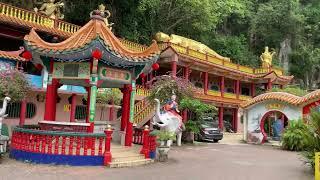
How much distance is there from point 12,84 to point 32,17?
873cm

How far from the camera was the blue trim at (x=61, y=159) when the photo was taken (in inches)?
426

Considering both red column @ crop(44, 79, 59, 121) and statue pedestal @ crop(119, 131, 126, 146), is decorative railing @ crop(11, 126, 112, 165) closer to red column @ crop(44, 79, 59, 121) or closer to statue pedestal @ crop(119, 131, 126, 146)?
red column @ crop(44, 79, 59, 121)

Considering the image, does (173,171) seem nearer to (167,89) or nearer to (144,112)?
(167,89)

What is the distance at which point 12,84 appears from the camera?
45.3ft

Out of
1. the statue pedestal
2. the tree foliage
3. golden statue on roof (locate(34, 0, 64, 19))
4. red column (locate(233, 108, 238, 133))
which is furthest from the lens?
red column (locate(233, 108, 238, 133))

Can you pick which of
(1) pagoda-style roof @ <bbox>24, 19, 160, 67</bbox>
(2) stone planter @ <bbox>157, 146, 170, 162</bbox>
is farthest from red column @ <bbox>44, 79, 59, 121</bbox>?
(2) stone planter @ <bbox>157, 146, 170, 162</bbox>

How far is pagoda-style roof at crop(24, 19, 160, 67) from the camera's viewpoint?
1158 centimetres

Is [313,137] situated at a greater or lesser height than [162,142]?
greater

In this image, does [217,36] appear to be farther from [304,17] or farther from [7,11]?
[7,11]

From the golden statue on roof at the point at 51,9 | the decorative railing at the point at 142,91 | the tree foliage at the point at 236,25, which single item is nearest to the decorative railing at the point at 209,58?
the decorative railing at the point at 142,91

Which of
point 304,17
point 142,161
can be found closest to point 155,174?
point 142,161

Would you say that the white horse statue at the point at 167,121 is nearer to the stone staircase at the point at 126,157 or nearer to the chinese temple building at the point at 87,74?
the chinese temple building at the point at 87,74

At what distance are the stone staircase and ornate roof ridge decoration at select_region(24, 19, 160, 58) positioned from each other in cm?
333

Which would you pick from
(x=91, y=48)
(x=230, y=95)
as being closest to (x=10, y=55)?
(x=91, y=48)
